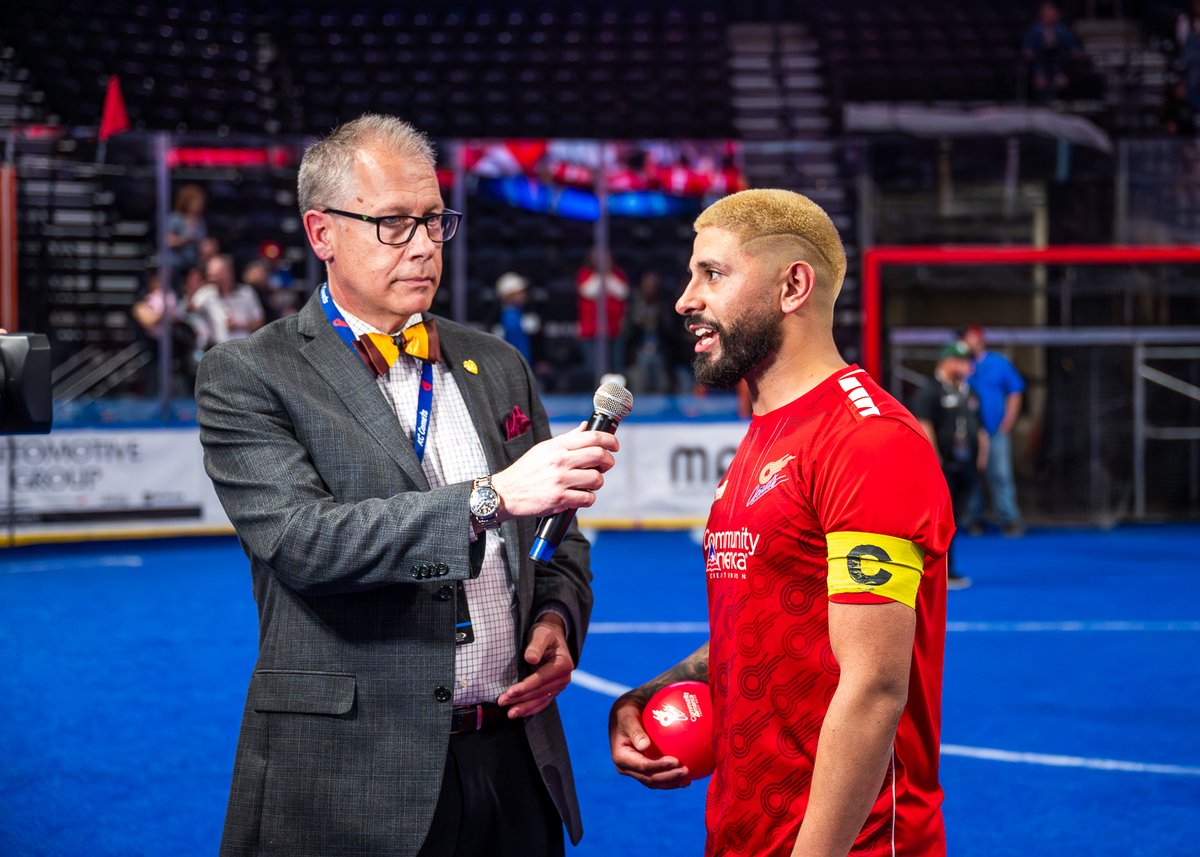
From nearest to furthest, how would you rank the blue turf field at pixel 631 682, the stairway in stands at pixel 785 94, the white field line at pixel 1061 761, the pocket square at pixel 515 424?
the pocket square at pixel 515 424 → the blue turf field at pixel 631 682 → the white field line at pixel 1061 761 → the stairway in stands at pixel 785 94

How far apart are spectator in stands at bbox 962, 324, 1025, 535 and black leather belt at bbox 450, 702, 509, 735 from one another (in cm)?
1157

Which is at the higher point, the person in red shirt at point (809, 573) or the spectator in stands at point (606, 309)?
the spectator in stands at point (606, 309)

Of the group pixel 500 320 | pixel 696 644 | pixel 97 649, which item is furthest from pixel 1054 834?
pixel 500 320

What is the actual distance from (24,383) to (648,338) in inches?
450

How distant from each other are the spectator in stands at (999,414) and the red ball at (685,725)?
11.5 m

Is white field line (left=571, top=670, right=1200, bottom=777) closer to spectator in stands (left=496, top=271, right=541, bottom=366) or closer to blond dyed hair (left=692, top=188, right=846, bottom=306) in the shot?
blond dyed hair (left=692, top=188, right=846, bottom=306)

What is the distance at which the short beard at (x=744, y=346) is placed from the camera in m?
2.27

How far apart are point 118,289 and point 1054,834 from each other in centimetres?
1143

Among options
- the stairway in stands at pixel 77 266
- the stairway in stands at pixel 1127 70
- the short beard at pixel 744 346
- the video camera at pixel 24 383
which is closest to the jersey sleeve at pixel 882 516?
the short beard at pixel 744 346

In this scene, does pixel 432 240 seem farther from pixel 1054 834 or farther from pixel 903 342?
pixel 903 342

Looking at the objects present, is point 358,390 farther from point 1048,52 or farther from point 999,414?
point 1048,52

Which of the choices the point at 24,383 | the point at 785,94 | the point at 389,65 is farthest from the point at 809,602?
the point at 785,94

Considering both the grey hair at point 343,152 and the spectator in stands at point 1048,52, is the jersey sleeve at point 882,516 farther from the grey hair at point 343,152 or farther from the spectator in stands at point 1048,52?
the spectator in stands at point 1048,52

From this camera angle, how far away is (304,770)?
2434 millimetres
